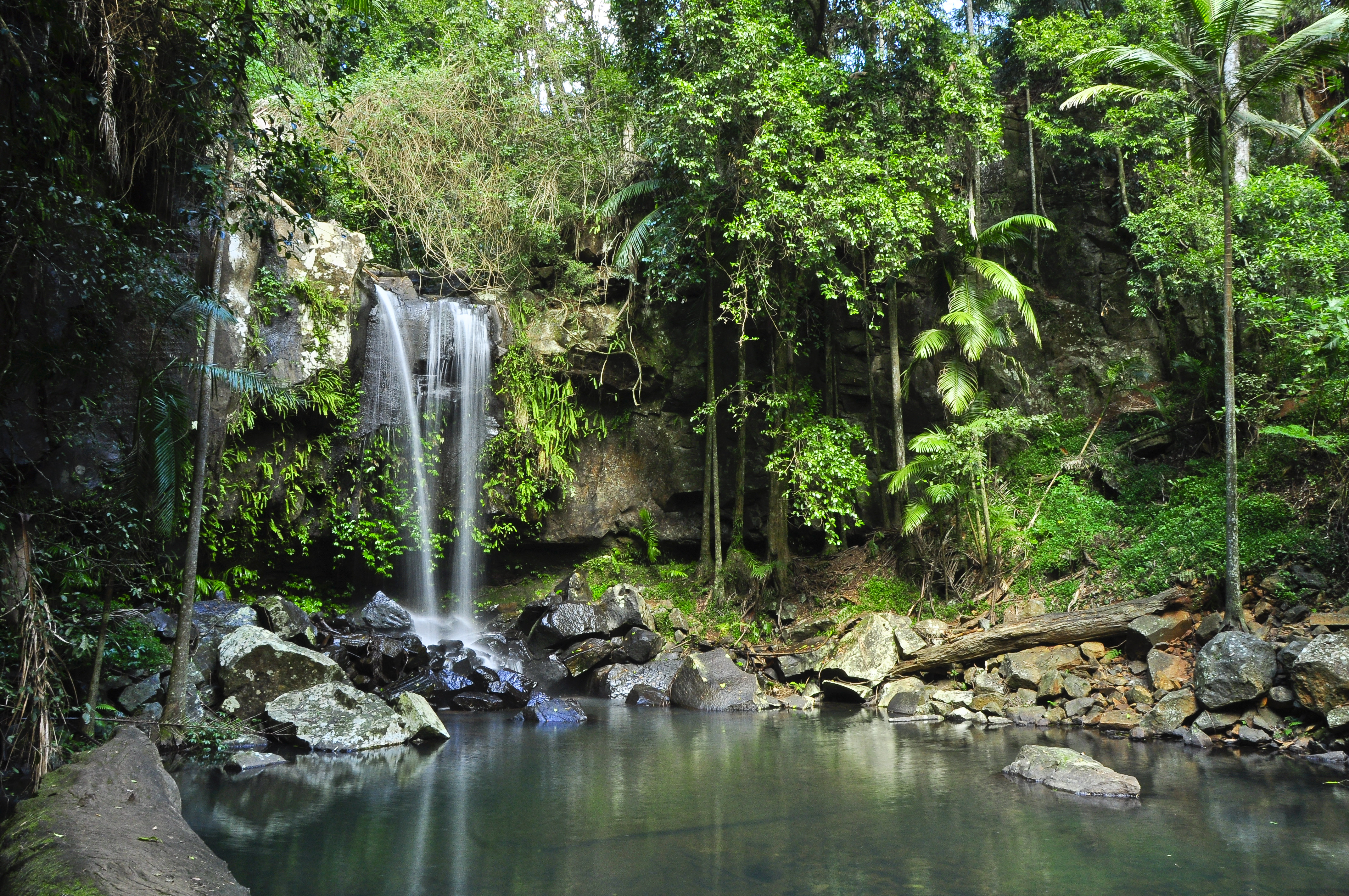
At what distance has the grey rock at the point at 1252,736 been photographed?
26.9 ft

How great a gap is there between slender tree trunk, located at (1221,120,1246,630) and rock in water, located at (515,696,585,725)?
314 inches

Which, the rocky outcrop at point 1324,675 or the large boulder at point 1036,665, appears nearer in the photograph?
the rocky outcrop at point 1324,675

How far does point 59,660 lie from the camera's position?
19.3 ft

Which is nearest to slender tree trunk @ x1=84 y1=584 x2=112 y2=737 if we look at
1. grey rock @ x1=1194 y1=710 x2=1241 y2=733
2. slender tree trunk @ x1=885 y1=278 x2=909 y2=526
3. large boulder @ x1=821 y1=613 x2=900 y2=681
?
large boulder @ x1=821 y1=613 x2=900 y2=681

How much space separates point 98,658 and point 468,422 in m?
8.71

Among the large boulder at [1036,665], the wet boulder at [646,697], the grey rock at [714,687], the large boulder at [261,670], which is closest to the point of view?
the large boulder at [261,670]

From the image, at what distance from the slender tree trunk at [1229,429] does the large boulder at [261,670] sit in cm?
1042

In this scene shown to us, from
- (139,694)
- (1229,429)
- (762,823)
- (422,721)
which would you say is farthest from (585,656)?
(1229,429)

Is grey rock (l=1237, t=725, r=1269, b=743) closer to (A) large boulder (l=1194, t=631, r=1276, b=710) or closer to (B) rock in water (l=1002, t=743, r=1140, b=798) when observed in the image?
(A) large boulder (l=1194, t=631, r=1276, b=710)

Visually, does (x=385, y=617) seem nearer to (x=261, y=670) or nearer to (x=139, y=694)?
→ (x=261, y=670)

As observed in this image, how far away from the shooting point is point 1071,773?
268 inches

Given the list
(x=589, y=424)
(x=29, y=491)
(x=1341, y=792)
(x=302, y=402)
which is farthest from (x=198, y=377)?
(x=1341, y=792)

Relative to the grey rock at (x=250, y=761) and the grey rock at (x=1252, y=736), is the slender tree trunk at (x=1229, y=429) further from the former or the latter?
the grey rock at (x=250, y=761)

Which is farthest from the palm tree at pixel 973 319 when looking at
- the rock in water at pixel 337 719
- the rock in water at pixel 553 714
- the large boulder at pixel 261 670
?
the large boulder at pixel 261 670
